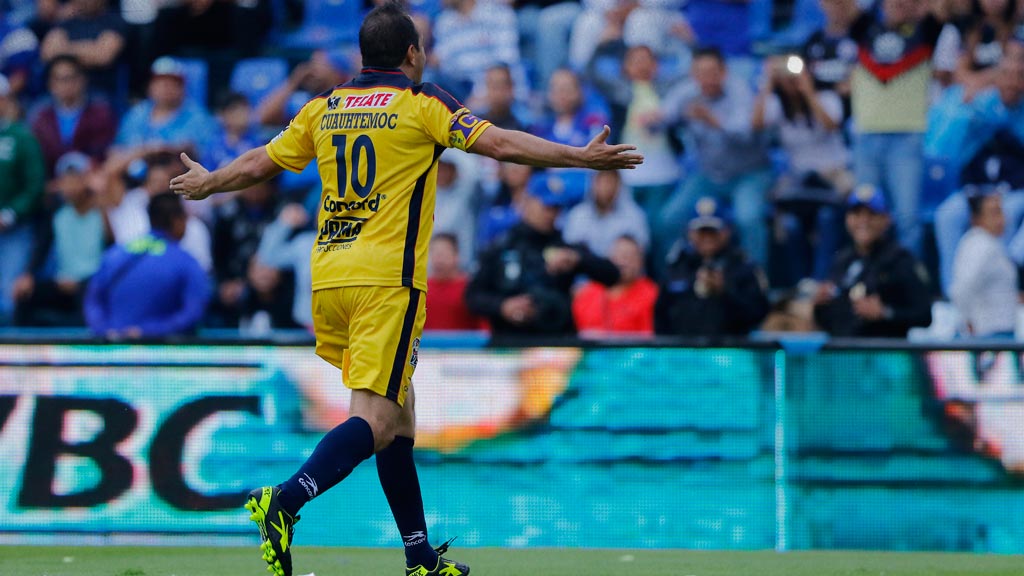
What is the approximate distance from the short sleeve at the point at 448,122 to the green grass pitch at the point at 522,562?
7.67 feet

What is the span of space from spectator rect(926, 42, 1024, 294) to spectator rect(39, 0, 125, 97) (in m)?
7.38

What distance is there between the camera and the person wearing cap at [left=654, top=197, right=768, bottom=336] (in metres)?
9.80

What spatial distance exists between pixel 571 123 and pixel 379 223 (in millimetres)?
6548

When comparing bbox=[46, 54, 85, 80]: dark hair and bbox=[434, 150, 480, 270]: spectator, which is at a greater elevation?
bbox=[46, 54, 85, 80]: dark hair

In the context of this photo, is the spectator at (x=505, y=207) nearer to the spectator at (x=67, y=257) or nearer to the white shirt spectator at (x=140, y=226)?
the white shirt spectator at (x=140, y=226)

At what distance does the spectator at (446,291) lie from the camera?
1034 centimetres

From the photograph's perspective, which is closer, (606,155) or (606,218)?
(606,155)

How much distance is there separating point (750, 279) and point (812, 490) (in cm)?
202

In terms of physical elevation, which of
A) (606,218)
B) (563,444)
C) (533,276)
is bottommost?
(563,444)

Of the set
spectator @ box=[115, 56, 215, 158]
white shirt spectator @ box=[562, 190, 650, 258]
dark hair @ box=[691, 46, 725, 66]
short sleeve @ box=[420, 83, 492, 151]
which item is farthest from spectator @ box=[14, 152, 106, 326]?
short sleeve @ box=[420, 83, 492, 151]

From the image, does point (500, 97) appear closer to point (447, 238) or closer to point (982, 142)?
point (447, 238)

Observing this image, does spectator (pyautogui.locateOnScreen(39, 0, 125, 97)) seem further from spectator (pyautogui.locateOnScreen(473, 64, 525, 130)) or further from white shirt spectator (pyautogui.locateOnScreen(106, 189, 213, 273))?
spectator (pyautogui.locateOnScreen(473, 64, 525, 130))

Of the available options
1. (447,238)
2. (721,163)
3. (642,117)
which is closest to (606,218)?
(721,163)

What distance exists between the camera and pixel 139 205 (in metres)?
12.6
